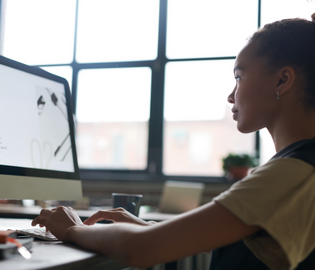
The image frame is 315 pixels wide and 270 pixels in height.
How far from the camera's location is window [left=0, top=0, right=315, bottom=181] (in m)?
3.44

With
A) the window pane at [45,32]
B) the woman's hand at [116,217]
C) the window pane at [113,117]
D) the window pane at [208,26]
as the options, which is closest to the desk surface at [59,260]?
the woman's hand at [116,217]

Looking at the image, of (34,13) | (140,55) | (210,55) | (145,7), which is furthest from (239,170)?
(34,13)

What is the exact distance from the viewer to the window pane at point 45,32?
387 centimetres

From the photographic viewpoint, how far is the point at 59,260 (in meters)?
0.52

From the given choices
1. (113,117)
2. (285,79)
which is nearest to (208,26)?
(113,117)

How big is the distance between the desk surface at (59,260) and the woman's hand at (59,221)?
22mm

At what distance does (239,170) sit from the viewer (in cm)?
307

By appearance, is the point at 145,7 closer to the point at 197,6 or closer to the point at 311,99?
the point at 197,6

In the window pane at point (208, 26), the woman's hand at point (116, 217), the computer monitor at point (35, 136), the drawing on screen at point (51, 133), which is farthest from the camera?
the window pane at point (208, 26)

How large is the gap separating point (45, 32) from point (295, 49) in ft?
12.1

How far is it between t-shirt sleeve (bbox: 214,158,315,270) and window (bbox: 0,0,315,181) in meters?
2.72

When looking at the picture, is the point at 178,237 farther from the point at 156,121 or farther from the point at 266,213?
the point at 156,121

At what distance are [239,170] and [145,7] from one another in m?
2.08

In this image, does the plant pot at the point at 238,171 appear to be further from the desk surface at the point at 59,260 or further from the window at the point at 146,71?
the desk surface at the point at 59,260
